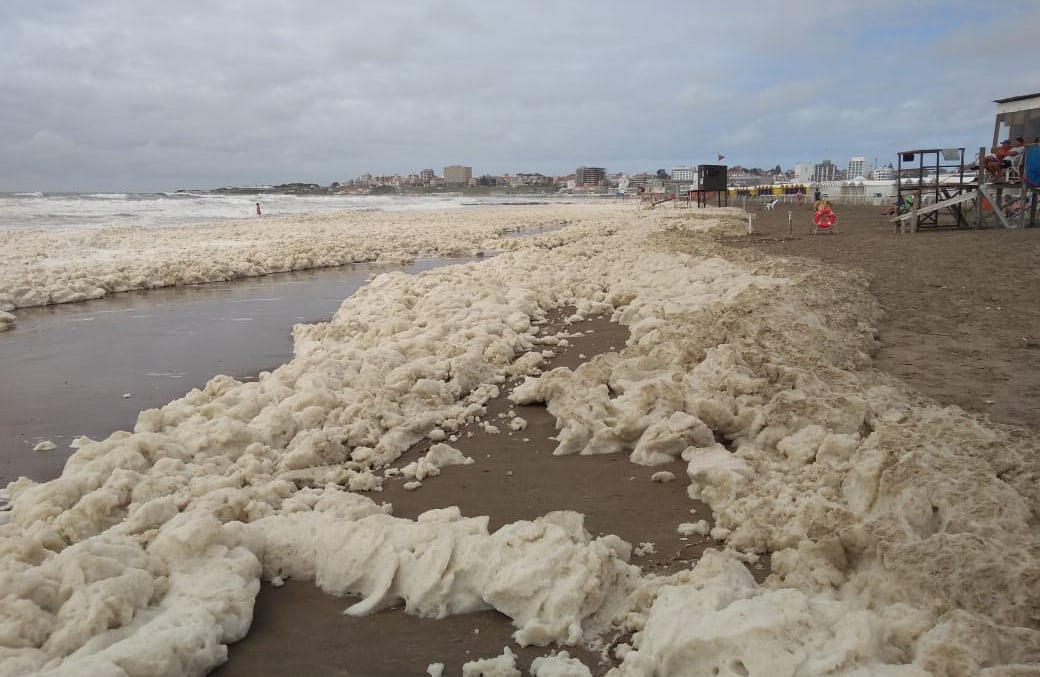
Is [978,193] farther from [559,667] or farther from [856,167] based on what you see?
[856,167]

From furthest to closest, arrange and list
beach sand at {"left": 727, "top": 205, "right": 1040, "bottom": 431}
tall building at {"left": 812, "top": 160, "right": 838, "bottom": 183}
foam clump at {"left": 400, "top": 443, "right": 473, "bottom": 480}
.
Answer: tall building at {"left": 812, "top": 160, "right": 838, "bottom": 183} < beach sand at {"left": 727, "top": 205, "right": 1040, "bottom": 431} < foam clump at {"left": 400, "top": 443, "right": 473, "bottom": 480}

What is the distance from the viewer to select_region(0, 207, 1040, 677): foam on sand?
2.35 m

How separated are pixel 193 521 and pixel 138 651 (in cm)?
75

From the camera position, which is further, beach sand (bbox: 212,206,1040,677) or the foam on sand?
beach sand (bbox: 212,206,1040,677)

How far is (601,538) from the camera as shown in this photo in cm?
301

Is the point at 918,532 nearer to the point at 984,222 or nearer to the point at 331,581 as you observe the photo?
the point at 331,581

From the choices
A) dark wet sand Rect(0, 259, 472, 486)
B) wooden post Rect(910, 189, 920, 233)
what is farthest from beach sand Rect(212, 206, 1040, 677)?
wooden post Rect(910, 189, 920, 233)

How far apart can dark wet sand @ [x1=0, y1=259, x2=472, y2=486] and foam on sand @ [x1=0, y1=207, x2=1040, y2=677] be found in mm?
1026

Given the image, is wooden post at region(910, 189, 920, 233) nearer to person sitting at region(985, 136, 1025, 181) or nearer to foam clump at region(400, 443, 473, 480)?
person sitting at region(985, 136, 1025, 181)

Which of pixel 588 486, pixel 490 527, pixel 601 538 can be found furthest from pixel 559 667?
pixel 588 486

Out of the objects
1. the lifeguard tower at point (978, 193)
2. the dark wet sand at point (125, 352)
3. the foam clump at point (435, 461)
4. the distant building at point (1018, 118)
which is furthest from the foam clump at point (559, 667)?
the distant building at point (1018, 118)

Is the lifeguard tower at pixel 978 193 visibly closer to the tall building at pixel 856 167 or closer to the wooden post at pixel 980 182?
the wooden post at pixel 980 182

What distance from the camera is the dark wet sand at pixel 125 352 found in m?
5.23

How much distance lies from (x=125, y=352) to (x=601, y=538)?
6535mm
